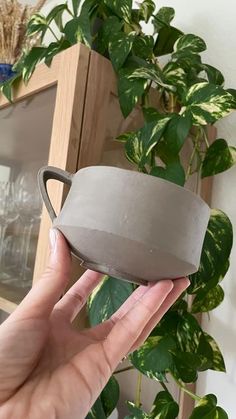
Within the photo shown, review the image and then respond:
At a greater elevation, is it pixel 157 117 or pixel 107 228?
pixel 157 117

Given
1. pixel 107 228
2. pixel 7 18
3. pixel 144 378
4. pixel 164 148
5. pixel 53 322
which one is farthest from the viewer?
pixel 7 18

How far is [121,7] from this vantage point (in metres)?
0.69

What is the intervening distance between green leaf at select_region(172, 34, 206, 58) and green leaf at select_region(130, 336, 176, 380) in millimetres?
534

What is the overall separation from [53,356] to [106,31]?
580 mm

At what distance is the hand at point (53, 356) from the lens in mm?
390

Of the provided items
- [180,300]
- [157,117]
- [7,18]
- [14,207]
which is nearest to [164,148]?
[157,117]

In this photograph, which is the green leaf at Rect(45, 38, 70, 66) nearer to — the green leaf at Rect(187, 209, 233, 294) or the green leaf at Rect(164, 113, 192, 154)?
the green leaf at Rect(164, 113, 192, 154)

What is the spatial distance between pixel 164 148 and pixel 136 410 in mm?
458

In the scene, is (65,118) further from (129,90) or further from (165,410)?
(165,410)

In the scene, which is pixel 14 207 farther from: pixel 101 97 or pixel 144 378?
pixel 144 378

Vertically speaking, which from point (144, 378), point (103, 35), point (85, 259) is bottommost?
point (144, 378)

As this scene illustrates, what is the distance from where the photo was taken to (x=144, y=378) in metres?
0.74

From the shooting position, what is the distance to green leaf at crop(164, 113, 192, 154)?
562 millimetres

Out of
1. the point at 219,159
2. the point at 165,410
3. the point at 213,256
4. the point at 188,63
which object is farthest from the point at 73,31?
the point at 165,410
